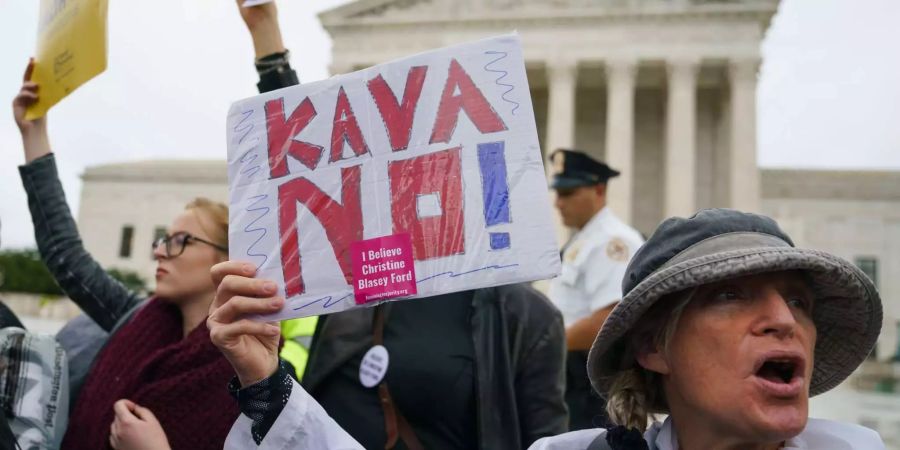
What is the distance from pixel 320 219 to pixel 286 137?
252 mm

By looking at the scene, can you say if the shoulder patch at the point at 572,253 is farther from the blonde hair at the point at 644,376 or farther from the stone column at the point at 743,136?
the stone column at the point at 743,136

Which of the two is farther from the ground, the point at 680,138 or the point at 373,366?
the point at 680,138

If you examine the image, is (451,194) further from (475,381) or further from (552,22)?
(552,22)

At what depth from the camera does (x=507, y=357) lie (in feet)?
8.20

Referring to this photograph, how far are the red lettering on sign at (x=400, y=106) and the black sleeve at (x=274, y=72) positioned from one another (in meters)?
0.86

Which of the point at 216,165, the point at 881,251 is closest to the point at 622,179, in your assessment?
the point at 881,251

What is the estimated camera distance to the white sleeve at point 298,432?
1648 millimetres

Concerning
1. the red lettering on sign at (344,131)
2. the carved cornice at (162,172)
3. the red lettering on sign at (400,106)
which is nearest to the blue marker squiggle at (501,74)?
the red lettering on sign at (400,106)

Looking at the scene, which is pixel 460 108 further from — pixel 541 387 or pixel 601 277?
pixel 601 277

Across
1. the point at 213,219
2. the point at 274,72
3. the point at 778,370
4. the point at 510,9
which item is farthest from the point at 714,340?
the point at 510,9

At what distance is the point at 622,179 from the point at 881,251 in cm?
1280

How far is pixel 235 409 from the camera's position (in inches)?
97.3

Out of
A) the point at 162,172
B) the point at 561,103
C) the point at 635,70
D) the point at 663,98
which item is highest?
the point at 635,70

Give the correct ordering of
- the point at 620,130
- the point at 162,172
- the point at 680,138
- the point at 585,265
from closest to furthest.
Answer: the point at 585,265 < the point at 680,138 < the point at 620,130 < the point at 162,172
